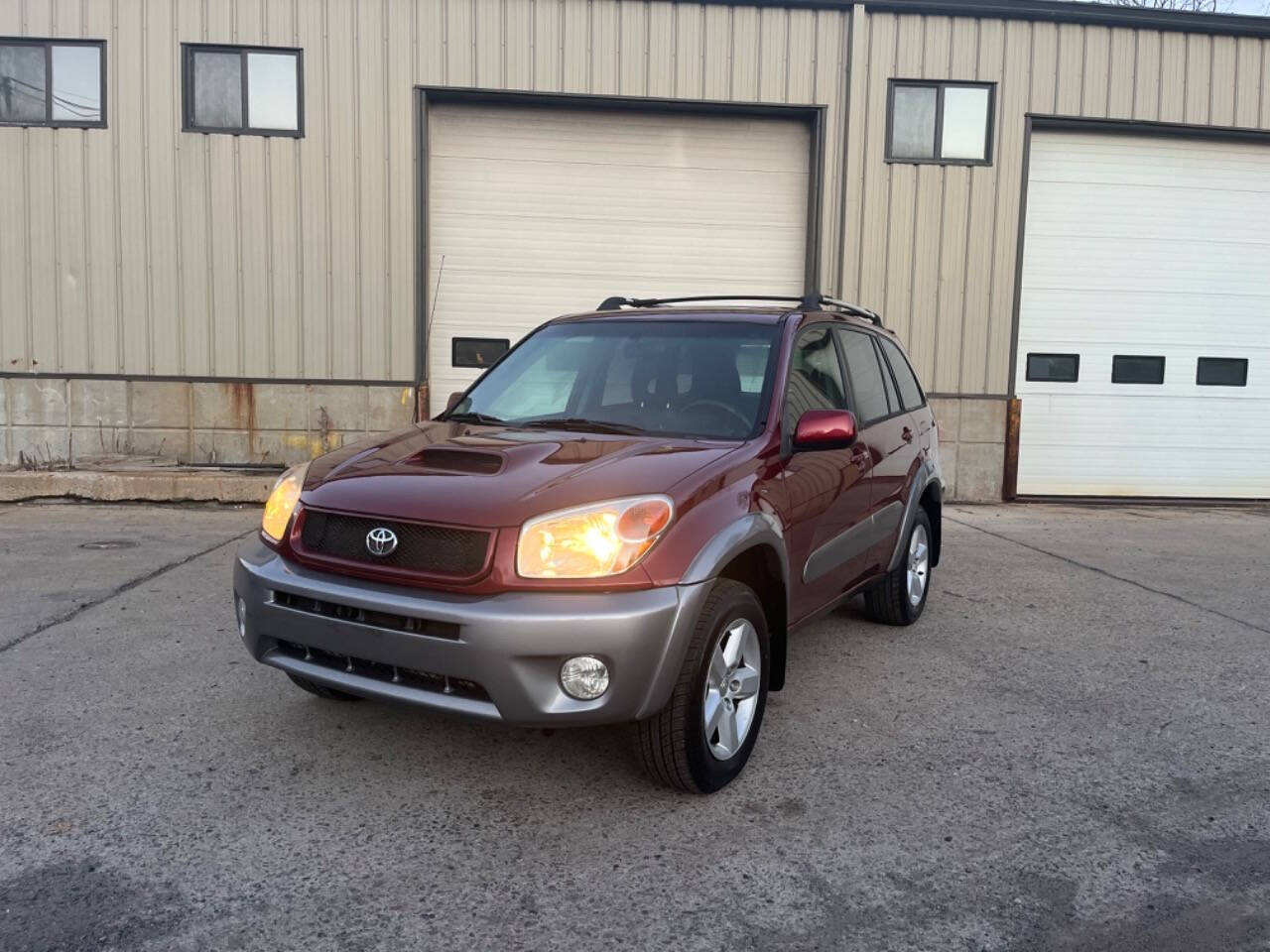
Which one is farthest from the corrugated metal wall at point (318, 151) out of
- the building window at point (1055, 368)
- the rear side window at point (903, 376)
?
the rear side window at point (903, 376)

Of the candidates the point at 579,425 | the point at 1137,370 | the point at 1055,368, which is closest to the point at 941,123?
the point at 1055,368

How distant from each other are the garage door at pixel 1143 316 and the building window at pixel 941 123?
0.81 m

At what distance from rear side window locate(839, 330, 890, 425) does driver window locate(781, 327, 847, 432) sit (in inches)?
6.7

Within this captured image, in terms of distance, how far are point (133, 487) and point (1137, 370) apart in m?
11.0

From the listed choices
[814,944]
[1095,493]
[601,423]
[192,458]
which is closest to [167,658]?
[601,423]

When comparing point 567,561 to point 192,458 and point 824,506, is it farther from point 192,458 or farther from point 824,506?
point 192,458

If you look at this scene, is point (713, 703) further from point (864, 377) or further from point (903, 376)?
point (903, 376)

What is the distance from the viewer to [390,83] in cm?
1005

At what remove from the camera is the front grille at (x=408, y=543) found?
294cm

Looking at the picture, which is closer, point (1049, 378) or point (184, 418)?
point (184, 418)

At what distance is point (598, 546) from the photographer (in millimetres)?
2949

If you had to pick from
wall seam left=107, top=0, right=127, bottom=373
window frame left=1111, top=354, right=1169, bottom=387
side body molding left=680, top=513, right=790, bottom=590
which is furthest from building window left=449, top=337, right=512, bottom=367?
side body molding left=680, top=513, right=790, bottom=590

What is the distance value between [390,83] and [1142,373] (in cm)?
903

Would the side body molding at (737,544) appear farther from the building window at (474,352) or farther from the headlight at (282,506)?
the building window at (474,352)
